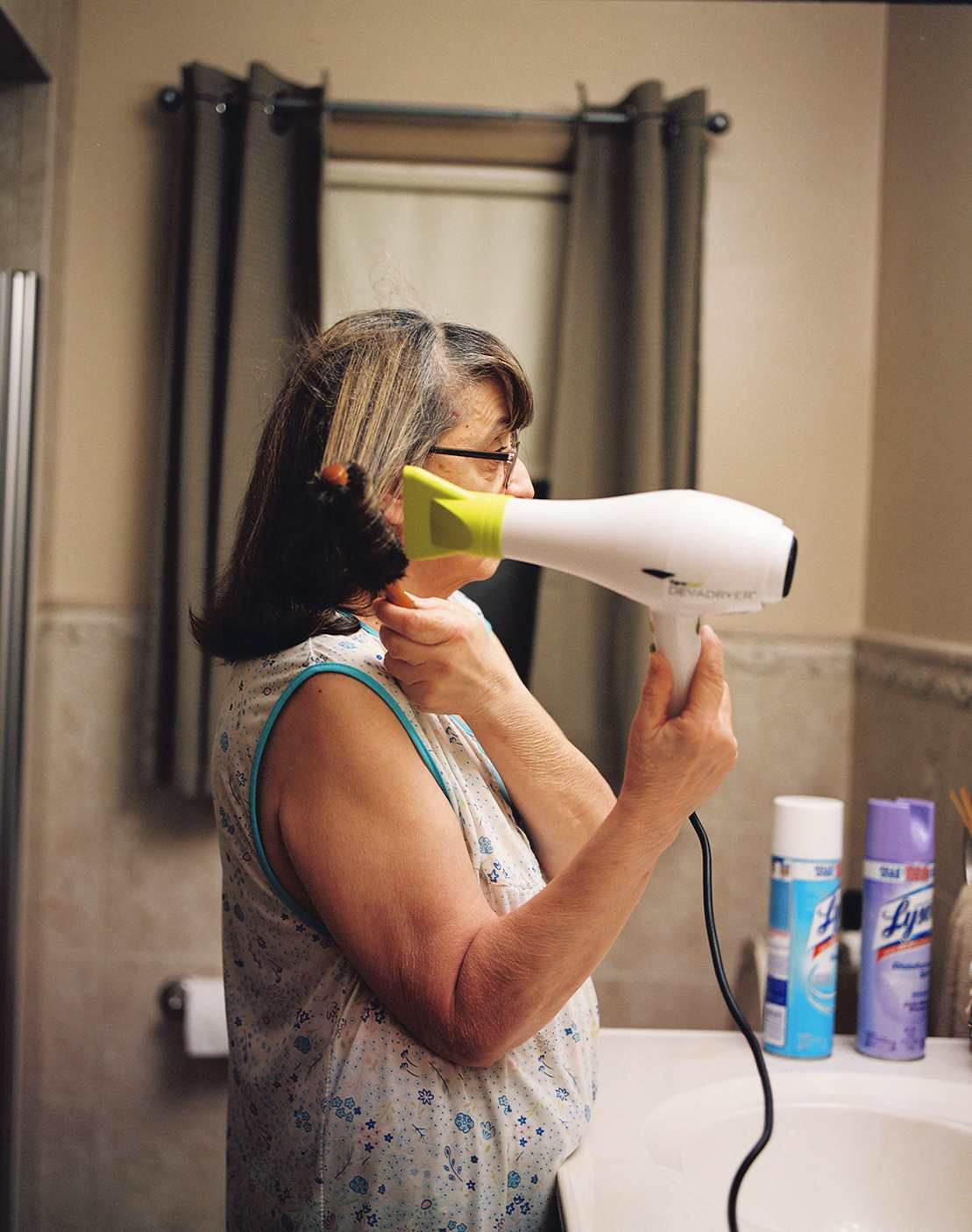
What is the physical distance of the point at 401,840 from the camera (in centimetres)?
50

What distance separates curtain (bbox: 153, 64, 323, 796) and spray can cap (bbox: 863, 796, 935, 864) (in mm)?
912

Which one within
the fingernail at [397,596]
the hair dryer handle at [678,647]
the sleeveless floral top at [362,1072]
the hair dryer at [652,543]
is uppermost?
the hair dryer at [652,543]

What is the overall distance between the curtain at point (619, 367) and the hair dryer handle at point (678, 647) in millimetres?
914

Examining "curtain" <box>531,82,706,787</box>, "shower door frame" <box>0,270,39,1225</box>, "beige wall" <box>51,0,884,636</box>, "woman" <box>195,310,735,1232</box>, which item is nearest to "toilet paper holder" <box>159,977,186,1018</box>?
"shower door frame" <box>0,270,39,1225</box>

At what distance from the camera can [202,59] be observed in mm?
1386

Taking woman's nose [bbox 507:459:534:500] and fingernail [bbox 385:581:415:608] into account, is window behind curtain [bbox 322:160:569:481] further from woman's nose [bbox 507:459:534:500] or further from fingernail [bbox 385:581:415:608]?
fingernail [bbox 385:581:415:608]

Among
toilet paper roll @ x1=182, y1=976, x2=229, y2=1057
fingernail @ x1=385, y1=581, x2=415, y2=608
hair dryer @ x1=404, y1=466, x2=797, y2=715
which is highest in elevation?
hair dryer @ x1=404, y1=466, x2=797, y2=715

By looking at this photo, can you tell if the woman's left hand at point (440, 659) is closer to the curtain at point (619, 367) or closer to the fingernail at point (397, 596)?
the fingernail at point (397, 596)

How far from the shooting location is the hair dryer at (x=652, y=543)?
1.41ft

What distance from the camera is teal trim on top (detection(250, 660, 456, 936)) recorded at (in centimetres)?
55

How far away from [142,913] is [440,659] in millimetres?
1147

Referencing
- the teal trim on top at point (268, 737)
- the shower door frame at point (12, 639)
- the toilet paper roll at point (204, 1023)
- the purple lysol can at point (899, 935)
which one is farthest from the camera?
the toilet paper roll at point (204, 1023)

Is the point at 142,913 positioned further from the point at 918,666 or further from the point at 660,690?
the point at 660,690

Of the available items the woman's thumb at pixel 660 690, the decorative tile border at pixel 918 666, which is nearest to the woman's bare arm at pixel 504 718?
the woman's thumb at pixel 660 690
